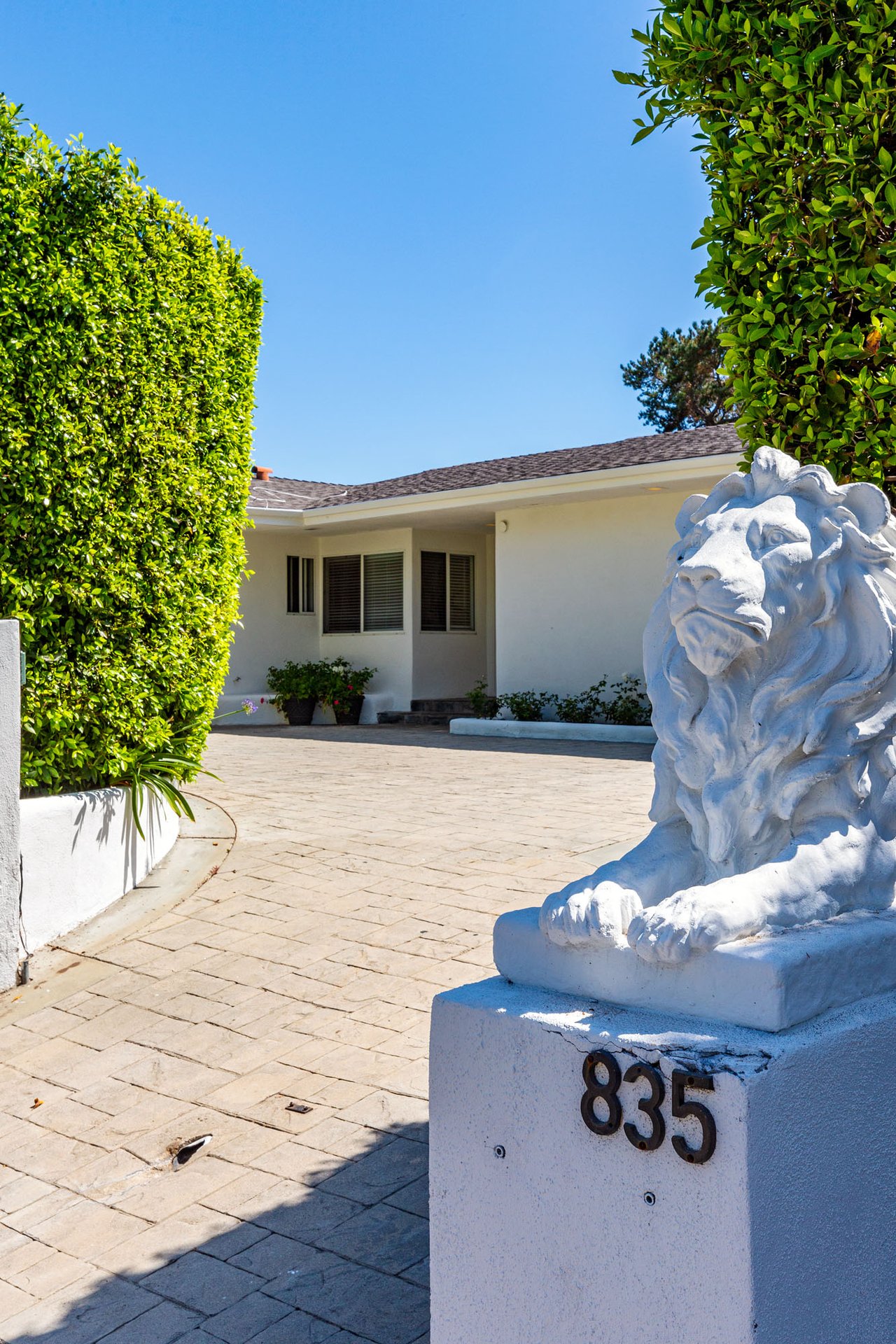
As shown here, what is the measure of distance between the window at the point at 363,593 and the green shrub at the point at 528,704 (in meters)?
3.62

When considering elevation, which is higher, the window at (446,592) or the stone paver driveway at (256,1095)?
the window at (446,592)

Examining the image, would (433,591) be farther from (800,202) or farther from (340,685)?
(800,202)

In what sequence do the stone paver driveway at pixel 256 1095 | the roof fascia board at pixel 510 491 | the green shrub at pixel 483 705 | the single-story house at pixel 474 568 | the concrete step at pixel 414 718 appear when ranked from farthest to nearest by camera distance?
the concrete step at pixel 414 718, the green shrub at pixel 483 705, the single-story house at pixel 474 568, the roof fascia board at pixel 510 491, the stone paver driveway at pixel 256 1095

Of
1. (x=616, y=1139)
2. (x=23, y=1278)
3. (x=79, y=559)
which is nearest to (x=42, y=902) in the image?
(x=79, y=559)

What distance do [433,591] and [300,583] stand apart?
2.75 metres

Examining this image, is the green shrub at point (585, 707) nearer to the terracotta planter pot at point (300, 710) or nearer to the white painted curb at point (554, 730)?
the white painted curb at point (554, 730)

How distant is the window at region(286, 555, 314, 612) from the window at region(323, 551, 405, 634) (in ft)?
0.97

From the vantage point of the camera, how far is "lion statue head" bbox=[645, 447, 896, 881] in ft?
7.55

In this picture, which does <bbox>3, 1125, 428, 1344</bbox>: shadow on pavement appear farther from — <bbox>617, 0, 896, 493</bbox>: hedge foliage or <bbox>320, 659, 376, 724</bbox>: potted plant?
<bbox>320, 659, 376, 724</bbox>: potted plant

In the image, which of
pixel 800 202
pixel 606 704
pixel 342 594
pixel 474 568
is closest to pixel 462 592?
pixel 474 568

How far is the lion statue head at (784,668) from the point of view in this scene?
230cm

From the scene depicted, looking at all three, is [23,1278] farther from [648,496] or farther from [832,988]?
[648,496]

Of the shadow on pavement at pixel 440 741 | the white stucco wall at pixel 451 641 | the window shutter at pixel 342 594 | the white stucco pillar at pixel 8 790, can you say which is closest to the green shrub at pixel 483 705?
the shadow on pavement at pixel 440 741

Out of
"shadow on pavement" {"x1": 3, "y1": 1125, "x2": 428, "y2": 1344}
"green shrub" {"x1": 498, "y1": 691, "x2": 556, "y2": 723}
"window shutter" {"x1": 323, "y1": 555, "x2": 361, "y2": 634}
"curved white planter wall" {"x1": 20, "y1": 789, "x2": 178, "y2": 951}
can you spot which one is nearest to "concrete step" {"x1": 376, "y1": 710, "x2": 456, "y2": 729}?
"window shutter" {"x1": 323, "y1": 555, "x2": 361, "y2": 634}
